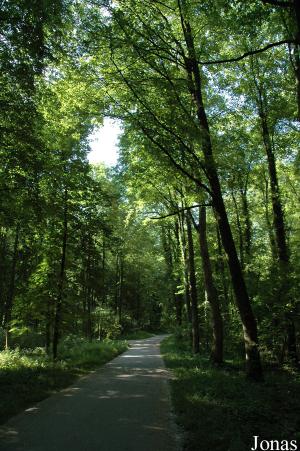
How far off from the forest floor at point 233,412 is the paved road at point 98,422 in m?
0.38

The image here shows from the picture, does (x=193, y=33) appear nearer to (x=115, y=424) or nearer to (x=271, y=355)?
(x=115, y=424)

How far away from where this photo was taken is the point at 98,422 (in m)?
6.89

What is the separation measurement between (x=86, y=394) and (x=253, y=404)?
4.54 metres

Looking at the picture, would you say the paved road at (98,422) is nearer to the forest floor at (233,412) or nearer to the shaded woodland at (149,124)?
the forest floor at (233,412)

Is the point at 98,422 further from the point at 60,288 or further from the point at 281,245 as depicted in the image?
the point at 281,245

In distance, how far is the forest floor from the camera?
18.0 feet

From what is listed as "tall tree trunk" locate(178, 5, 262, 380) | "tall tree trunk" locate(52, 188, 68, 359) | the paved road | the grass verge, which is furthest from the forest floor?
"tall tree trunk" locate(52, 188, 68, 359)

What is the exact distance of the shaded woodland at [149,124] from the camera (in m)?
9.85

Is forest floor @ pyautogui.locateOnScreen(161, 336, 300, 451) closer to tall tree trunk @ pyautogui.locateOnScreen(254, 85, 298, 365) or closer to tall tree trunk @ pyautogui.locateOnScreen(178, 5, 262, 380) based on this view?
tall tree trunk @ pyautogui.locateOnScreen(178, 5, 262, 380)

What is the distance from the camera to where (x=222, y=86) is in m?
15.8

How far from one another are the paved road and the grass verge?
1.17 feet

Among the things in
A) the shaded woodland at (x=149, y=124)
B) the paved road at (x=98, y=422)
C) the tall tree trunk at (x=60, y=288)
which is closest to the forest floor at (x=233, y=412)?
the paved road at (x=98, y=422)

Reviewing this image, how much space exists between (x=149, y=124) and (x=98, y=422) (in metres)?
7.92

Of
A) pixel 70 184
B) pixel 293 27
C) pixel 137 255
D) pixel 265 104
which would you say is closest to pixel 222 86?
pixel 265 104
